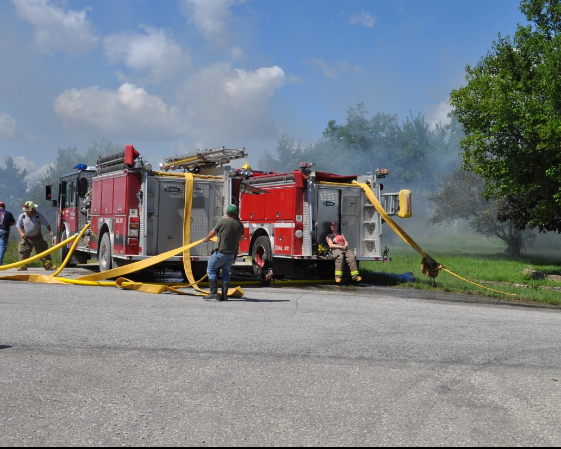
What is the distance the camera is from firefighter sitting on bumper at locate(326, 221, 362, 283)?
1611 centimetres

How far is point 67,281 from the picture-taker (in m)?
13.8

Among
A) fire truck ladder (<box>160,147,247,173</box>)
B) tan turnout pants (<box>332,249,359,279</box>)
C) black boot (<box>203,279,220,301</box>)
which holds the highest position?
fire truck ladder (<box>160,147,247,173</box>)

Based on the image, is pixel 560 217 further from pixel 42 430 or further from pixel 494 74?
pixel 42 430

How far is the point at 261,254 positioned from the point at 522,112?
11.6 meters

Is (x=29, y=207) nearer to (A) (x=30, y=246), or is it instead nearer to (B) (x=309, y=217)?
(A) (x=30, y=246)

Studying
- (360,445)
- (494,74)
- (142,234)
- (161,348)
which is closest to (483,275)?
(494,74)

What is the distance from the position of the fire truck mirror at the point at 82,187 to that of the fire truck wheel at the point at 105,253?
251 centimetres

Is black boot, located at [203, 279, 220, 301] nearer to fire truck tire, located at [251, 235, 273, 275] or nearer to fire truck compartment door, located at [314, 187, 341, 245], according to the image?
fire truck tire, located at [251, 235, 273, 275]

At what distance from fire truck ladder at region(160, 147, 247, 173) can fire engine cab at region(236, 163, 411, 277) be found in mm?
682

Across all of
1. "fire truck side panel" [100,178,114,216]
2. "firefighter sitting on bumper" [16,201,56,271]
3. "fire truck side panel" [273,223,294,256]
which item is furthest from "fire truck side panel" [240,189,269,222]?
"firefighter sitting on bumper" [16,201,56,271]

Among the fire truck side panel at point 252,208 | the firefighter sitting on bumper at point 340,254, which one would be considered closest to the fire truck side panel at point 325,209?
the firefighter sitting on bumper at point 340,254

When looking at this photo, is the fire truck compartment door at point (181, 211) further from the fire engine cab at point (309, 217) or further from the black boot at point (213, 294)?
the black boot at point (213, 294)

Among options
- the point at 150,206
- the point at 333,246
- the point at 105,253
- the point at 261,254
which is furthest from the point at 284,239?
the point at 105,253

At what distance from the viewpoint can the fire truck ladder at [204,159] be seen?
53.5 feet
